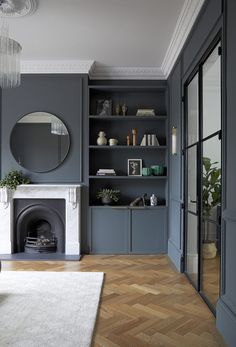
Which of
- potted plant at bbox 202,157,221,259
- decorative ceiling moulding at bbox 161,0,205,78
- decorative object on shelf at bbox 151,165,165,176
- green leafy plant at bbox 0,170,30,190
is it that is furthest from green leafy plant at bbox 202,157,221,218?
green leafy plant at bbox 0,170,30,190

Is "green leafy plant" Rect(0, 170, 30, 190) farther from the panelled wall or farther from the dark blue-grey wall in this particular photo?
the panelled wall

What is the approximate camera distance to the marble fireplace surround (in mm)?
4324

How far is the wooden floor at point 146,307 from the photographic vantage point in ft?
6.85

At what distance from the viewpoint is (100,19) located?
3168mm

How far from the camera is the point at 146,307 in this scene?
2.60m

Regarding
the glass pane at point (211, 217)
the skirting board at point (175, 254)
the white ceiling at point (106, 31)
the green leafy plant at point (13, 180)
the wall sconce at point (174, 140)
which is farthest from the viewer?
the green leafy plant at point (13, 180)

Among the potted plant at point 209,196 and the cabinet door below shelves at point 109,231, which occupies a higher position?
the potted plant at point 209,196

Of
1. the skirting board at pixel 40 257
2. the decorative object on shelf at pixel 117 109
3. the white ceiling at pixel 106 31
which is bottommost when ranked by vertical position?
the skirting board at pixel 40 257

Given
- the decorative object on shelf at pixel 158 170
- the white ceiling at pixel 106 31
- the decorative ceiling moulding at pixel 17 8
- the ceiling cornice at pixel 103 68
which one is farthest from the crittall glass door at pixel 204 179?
the decorative ceiling moulding at pixel 17 8

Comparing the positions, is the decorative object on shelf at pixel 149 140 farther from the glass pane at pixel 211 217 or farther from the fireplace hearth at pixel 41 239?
the fireplace hearth at pixel 41 239

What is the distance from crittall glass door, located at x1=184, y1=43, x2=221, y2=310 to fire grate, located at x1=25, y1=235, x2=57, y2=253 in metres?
2.03

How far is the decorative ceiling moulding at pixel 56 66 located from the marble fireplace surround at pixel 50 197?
67.8 inches

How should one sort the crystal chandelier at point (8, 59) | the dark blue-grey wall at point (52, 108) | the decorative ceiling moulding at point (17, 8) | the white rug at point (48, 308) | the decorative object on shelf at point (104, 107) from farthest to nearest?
the decorative object on shelf at point (104, 107) → the dark blue-grey wall at point (52, 108) → the crystal chandelier at point (8, 59) → the decorative ceiling moulding at point (17, 8) → the white rug at point (48, 308)

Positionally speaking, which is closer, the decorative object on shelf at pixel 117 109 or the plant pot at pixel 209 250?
the plant pot at pixel 209 250
